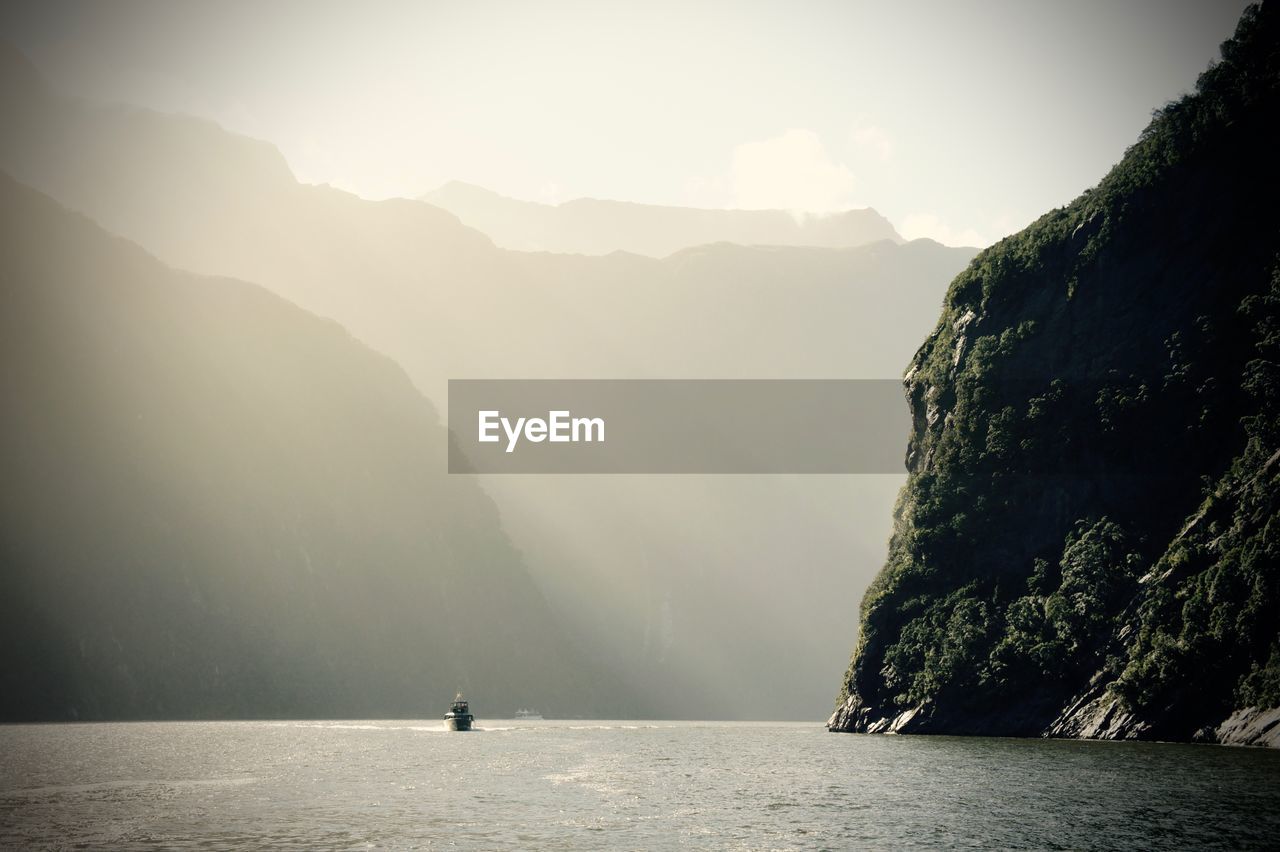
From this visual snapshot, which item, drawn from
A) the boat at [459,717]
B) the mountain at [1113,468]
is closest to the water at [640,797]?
the mountain at [1113,468]

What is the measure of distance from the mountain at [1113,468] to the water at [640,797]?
9918mm

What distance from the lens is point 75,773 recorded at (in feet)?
240

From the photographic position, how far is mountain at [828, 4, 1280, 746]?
3750 inches

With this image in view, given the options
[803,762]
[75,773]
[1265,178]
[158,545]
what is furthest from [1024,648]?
[158,545]

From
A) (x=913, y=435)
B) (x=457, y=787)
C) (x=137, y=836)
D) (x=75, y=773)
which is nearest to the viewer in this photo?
(x=137, y=836)

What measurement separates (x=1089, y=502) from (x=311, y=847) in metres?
89.7

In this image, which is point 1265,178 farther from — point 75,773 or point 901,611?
point 75,773

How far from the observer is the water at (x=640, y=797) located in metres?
47.6

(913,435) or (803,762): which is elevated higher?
(913,435)

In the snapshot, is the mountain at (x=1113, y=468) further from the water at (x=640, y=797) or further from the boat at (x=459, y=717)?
the boat at (x=459, y=717)

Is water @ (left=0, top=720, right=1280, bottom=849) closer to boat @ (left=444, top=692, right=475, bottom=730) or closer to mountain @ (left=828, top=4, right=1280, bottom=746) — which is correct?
mountain @ (left=828, top=4, right=1280, bottom=746)

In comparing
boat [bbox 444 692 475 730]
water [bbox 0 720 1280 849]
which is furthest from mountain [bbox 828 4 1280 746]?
boat [bbox 444 692 475 730]

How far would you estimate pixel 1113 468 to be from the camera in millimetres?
112812

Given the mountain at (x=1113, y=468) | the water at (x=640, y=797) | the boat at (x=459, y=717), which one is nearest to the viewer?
the water at (x=640, y=797)
